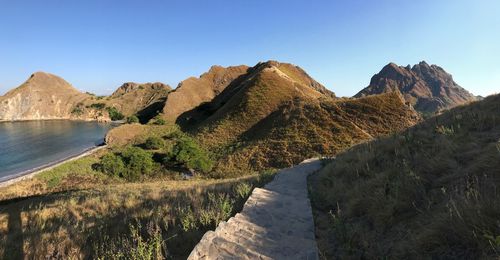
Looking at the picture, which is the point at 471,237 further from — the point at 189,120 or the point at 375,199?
the point at 189,120

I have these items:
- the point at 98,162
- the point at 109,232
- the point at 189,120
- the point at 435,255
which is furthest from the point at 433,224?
the point at 189,120

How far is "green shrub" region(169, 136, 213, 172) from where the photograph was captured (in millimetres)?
43719

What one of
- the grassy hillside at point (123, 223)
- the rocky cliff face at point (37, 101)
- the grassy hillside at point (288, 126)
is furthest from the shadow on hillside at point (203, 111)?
the rocky cliff face at point (37, 101)

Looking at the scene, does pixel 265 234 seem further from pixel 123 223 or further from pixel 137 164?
pixel 137 164

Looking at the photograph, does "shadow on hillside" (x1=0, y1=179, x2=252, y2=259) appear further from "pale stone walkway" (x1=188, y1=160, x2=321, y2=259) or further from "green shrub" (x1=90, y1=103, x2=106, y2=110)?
"green shrub" (x1=90, y1=103, x2=106, y2=110)

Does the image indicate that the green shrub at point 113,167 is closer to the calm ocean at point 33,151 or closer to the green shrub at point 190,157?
the green shrub at point 190,157

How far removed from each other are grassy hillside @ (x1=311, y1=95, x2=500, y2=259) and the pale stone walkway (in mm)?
353

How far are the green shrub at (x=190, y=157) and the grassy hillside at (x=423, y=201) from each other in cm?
3552

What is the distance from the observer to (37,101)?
573 feet

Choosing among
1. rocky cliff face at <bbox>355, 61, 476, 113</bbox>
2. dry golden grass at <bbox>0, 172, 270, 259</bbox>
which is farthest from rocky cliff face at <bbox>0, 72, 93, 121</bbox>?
dry golden grass at <bbox>0, 172, 270, 259</bbox>

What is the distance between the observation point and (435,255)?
4066 millimetres

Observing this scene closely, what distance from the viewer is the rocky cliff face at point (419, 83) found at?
152625mm

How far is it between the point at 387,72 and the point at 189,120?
435 ft

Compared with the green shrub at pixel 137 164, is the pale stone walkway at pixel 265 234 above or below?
above
